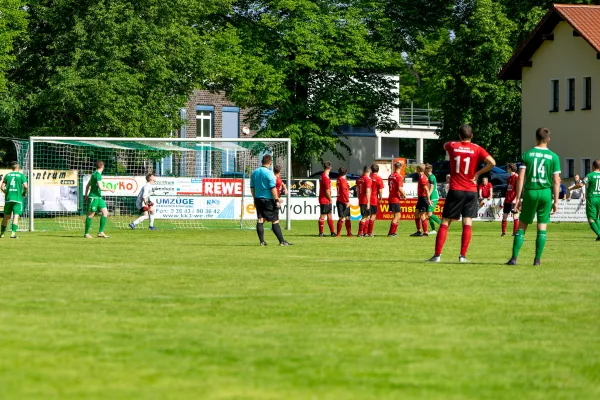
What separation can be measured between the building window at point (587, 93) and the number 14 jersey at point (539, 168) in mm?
38401

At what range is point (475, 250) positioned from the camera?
23594mm

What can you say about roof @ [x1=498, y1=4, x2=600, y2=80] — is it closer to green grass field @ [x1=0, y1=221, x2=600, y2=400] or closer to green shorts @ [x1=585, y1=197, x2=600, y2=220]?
green shorts @ [x1=585, y1=197, x2=600, y2=220]

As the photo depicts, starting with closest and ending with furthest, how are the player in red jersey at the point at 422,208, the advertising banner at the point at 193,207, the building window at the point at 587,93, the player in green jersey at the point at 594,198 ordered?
the player in green jersey at the point at 594,198 → the player in red jersey at the point at 422,208 → the advertising banner at the point at 193,207 → the building window at the point at 587,93

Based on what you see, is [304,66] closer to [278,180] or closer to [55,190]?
[55,190]

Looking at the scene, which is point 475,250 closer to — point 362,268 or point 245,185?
point 362,268

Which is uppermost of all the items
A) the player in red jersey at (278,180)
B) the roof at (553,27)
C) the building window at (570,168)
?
the roof at (553,27)

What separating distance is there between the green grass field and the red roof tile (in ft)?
118

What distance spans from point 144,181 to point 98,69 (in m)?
9.43

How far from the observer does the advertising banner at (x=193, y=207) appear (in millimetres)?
37938

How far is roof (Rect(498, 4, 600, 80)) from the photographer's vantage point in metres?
53.1

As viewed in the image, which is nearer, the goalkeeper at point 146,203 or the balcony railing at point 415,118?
the goalkeeper at point 146,203

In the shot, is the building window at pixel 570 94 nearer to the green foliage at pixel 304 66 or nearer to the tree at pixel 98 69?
the green foliage at pixel 304 66

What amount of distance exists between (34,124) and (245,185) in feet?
47.2

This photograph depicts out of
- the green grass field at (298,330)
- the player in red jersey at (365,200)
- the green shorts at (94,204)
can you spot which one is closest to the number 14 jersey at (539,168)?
the green grass field at (298,330)
